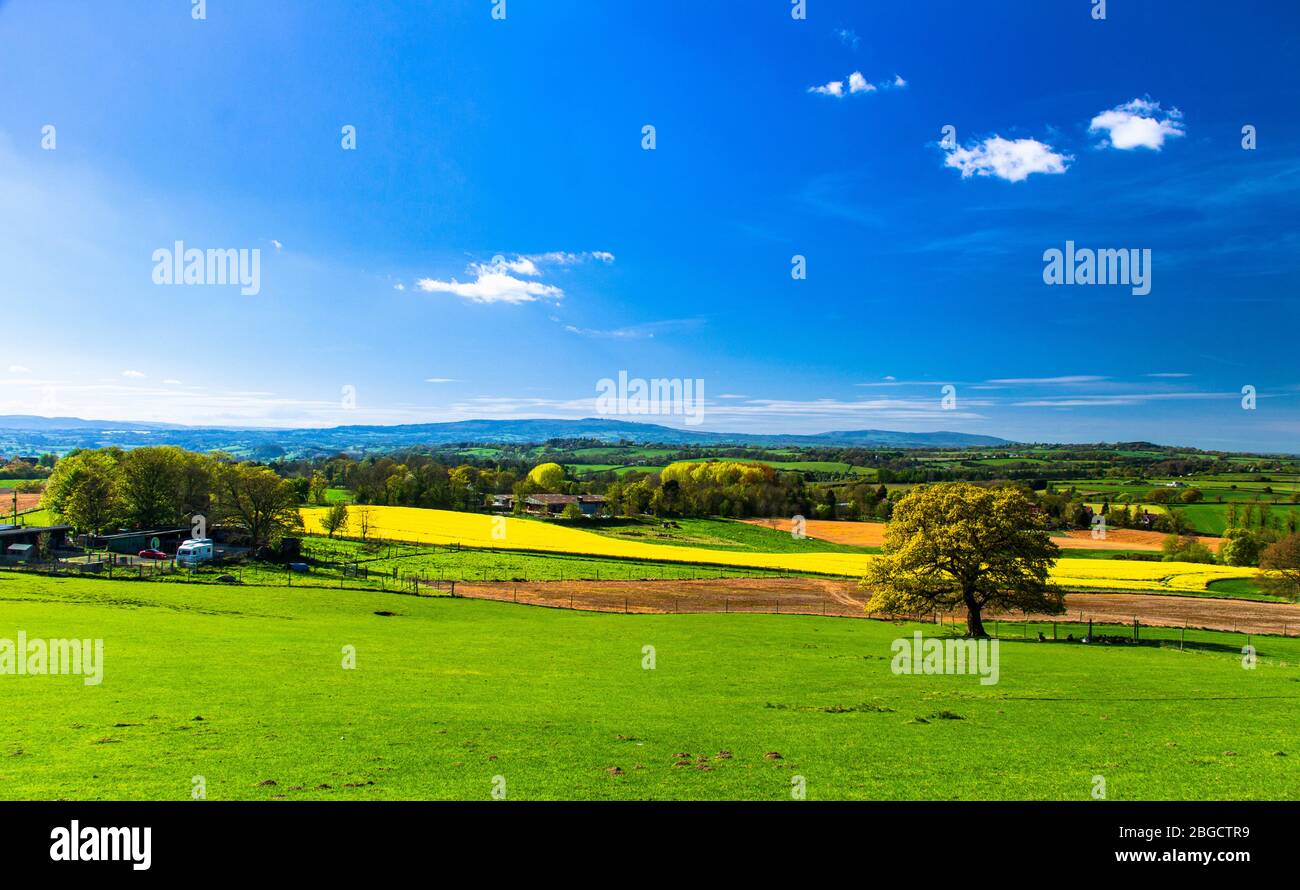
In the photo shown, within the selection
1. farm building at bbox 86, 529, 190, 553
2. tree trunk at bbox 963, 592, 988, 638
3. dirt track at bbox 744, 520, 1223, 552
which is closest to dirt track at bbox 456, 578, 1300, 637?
tree trunk at bbox 963, 592, 988, 638

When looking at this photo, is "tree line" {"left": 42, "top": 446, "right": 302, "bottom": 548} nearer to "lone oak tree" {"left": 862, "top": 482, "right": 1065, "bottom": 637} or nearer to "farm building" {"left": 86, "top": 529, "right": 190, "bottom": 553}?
"farm building" {"left": 86, "top": 529, "right": 190, "bottom": 553}

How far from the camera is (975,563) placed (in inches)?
1308

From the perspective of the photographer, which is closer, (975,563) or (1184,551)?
(975,563)

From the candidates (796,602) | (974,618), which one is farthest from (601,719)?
(796,602)

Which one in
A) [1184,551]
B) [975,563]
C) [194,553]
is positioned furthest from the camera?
[1184,551]

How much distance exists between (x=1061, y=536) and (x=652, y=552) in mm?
61210

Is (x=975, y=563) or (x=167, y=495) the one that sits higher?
(x=167, y=495)

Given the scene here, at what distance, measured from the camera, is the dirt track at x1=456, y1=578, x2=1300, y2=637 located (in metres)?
42.3

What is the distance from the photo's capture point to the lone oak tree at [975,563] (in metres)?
33.0
